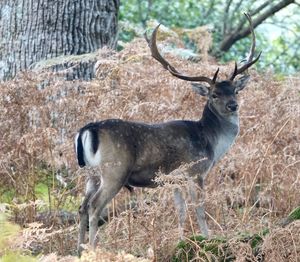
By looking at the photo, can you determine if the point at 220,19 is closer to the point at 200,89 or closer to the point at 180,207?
the point at 200,89

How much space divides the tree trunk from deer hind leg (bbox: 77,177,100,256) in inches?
107

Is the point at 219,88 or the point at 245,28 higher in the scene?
the point at 219,88

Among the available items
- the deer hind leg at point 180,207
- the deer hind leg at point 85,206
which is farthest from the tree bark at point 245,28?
the deer hind leg at point 85,206

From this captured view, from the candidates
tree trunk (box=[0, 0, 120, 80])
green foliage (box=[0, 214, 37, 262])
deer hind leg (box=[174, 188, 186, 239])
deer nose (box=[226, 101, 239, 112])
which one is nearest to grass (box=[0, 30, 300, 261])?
deer hind leg (box=[174, 188, 186, 239])

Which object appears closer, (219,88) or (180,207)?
(180,207)

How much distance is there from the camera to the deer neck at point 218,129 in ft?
29.3

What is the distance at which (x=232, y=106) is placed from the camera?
8.96m

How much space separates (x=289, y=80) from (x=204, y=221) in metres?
1.96

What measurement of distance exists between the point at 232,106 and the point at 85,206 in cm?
→ 180

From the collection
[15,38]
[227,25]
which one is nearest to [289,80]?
[15,38]

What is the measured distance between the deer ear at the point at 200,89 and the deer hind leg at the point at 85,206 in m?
1.45

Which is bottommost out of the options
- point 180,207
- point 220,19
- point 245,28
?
point 220,19

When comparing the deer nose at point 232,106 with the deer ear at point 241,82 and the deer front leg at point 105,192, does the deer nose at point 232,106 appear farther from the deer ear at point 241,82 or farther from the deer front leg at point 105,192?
the deer front leg at point 105,192

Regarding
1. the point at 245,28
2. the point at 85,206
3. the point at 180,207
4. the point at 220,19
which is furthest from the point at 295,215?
the point at 220,19
